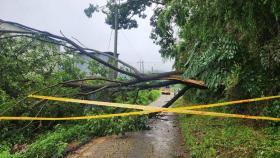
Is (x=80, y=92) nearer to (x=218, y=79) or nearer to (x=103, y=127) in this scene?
(x=103, y=127)

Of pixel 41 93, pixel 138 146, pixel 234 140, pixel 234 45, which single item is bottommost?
pixel 138 146

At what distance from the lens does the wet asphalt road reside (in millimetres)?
7863

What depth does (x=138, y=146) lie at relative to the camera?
8.72 meters

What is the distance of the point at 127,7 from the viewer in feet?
65.5

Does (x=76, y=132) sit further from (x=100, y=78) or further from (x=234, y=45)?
(x=234, y=45)

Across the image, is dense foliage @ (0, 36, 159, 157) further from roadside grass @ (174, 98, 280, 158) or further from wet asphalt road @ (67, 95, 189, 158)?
roadside grass @ (174, 98, 280, 158)

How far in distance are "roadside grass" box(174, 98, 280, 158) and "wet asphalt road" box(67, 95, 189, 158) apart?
41cm

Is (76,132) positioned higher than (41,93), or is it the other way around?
(41,93)

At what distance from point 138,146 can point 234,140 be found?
251 centimetres

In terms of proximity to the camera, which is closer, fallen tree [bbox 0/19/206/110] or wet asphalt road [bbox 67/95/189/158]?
wet asphalt road [bbox 67/95/189/158]

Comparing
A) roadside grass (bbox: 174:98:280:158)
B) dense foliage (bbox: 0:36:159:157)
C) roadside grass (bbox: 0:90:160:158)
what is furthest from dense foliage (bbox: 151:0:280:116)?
dense foliage (bbox: 0:36:159:157)

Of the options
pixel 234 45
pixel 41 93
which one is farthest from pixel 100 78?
pixel 234 45

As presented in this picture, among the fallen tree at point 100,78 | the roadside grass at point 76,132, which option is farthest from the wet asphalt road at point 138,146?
the fallen tree at point 100,78

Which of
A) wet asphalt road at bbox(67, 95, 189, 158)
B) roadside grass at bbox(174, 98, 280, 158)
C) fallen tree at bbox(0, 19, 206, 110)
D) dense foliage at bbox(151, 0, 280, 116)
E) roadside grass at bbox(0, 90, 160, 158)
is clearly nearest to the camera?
roadside grass at bbox(174, 98, 280, 158)
